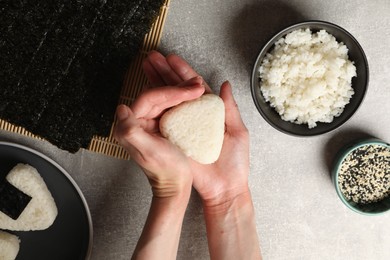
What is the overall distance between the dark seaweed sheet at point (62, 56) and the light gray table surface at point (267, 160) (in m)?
0.15

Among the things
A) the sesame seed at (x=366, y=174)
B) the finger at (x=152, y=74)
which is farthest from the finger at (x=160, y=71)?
the sesame seed at (x=366, y=174)

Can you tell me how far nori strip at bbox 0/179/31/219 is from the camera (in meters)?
1.59

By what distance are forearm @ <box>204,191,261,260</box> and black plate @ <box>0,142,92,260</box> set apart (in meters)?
0.41

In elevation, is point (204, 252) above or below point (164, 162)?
below

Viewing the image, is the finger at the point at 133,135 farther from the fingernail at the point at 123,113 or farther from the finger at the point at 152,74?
the finger at the point at 152,74

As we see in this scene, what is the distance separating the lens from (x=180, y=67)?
59.6 inches

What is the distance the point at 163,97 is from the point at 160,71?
22 cm

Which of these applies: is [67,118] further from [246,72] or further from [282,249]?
[282,249]

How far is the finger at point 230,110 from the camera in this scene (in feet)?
4.99

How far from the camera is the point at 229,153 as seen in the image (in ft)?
5.14

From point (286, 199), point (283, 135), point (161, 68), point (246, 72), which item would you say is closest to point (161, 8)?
point (161, 68)

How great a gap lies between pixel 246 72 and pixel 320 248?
2.15 ft

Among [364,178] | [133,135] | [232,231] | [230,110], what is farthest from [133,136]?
[364,178]

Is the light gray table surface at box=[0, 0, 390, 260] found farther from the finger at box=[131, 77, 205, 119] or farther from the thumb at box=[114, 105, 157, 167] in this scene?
the thumb at box=[114, 105, 157, 167]
